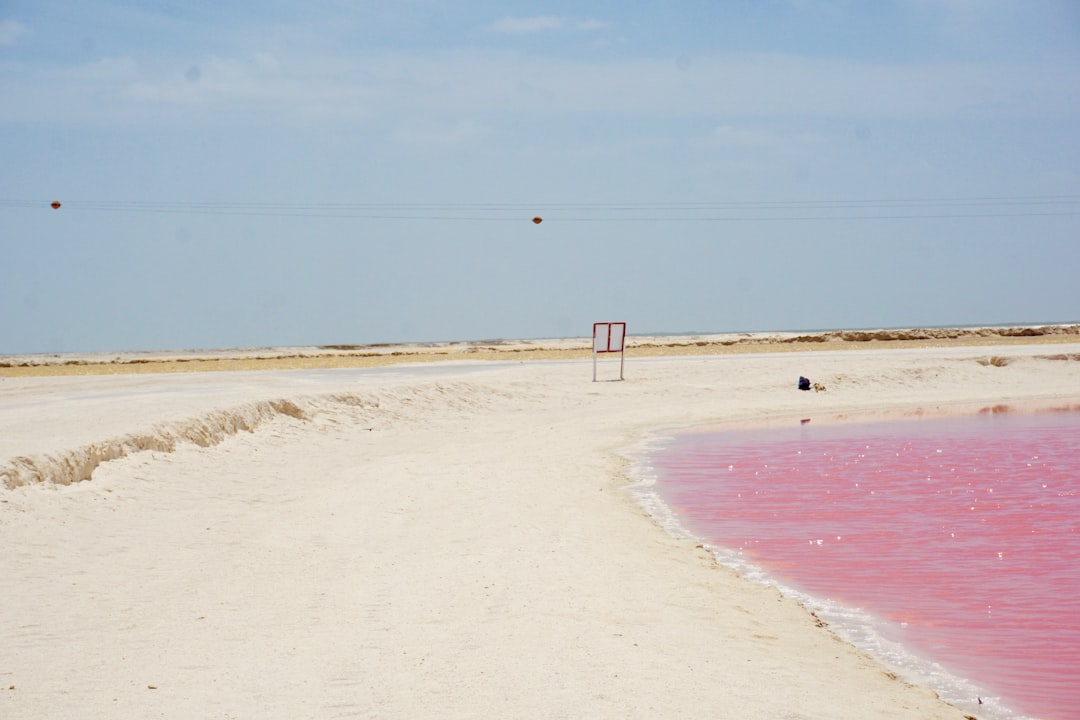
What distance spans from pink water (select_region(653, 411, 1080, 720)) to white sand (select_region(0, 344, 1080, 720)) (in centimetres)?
90

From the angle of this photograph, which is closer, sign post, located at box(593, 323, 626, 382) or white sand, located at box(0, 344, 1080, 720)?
white sand, located at box(0, 344, 1080, 720)

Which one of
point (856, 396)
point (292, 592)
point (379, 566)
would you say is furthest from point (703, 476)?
point (856, 396)

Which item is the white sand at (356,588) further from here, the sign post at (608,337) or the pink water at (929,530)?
the sign post at (608,337)

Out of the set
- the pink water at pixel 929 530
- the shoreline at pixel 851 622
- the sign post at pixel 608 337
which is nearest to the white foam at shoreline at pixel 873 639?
the shoreline at pixel 851 622

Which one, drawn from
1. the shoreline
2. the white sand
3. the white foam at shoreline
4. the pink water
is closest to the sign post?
the pink water

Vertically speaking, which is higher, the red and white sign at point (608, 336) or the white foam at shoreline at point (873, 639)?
the red and white sign at point (608, 336)

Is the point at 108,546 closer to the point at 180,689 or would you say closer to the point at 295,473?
the point at 180,689

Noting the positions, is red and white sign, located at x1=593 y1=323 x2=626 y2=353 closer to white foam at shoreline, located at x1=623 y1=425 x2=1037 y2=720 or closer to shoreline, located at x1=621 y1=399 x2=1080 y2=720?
shoreline, located at x1=621 y1=399 x2=1080 y2=720

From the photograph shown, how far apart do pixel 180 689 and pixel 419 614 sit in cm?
246

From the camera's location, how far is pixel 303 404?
24859 millimetres

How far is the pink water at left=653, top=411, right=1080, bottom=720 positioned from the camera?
909 cm

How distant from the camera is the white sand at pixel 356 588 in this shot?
23.5 ft

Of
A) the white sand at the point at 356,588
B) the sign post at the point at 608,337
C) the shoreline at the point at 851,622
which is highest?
the sign post at the point at 608,337

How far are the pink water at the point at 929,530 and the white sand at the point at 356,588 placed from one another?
0.90 meters
